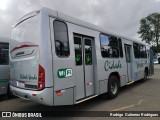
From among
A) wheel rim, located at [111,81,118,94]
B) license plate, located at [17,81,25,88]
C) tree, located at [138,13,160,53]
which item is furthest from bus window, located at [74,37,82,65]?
tree, located at [138,13,160,53]

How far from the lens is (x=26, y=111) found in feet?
20.6

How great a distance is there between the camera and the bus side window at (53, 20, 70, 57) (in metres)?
4.96

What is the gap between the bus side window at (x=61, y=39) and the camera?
4955 millimetres

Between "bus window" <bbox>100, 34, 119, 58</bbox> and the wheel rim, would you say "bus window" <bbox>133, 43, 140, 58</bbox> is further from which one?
the wheel rim

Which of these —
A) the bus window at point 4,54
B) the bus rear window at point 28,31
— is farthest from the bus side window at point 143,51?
the bus rear window at point 28,31

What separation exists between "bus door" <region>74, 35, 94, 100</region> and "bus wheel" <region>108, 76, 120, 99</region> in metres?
1.27

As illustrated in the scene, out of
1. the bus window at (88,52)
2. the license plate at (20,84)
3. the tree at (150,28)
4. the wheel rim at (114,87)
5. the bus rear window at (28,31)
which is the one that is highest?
the tree at (150,28)

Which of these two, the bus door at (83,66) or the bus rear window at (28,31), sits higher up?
the bus rear window at (28,31)

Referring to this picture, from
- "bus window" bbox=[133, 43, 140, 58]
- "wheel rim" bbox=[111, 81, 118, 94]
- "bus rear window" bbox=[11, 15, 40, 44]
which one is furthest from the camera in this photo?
"bus window" bbox=[133, 43, 140, 58]

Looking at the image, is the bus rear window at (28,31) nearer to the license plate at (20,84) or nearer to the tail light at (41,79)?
the tail light at (41,79)

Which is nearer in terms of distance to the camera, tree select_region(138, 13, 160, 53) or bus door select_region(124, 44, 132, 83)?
bus door select_region(124, 44, 132, 83)

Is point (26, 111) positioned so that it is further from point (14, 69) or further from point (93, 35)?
point (93, 35)

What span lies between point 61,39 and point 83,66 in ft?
4.35

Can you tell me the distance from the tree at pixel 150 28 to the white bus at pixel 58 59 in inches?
2353
